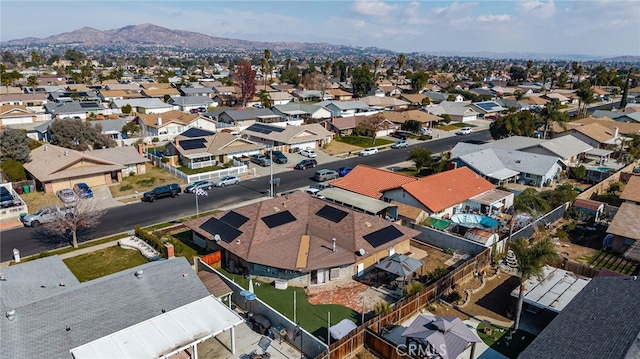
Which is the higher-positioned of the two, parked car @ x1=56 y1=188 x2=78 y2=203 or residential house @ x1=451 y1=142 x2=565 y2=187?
residential house @ x1=451 y1=142 x2=565 y2=187

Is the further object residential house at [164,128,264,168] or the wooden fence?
residential house at [164,128,264,168]

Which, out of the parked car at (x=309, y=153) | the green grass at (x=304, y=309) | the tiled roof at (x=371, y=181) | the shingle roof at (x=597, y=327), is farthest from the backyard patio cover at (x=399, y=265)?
the parked car at (x=309, y=153)

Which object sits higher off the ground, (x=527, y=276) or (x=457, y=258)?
(x=527, y=276)

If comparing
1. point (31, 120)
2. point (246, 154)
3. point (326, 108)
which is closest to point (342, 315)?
point (246, 154)

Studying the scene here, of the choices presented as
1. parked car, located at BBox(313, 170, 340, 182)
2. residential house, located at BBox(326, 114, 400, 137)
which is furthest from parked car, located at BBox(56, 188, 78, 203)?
residential house, located at BBox(326, 114, 400, 137)

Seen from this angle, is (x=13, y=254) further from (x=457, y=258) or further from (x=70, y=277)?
(x=457, y=258)

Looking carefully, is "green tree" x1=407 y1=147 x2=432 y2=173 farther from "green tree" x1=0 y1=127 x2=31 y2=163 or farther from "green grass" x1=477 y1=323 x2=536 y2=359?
"green tree" x1=0 y1=127 x2=31 y2=163

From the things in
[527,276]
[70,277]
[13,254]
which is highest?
[527,276]
